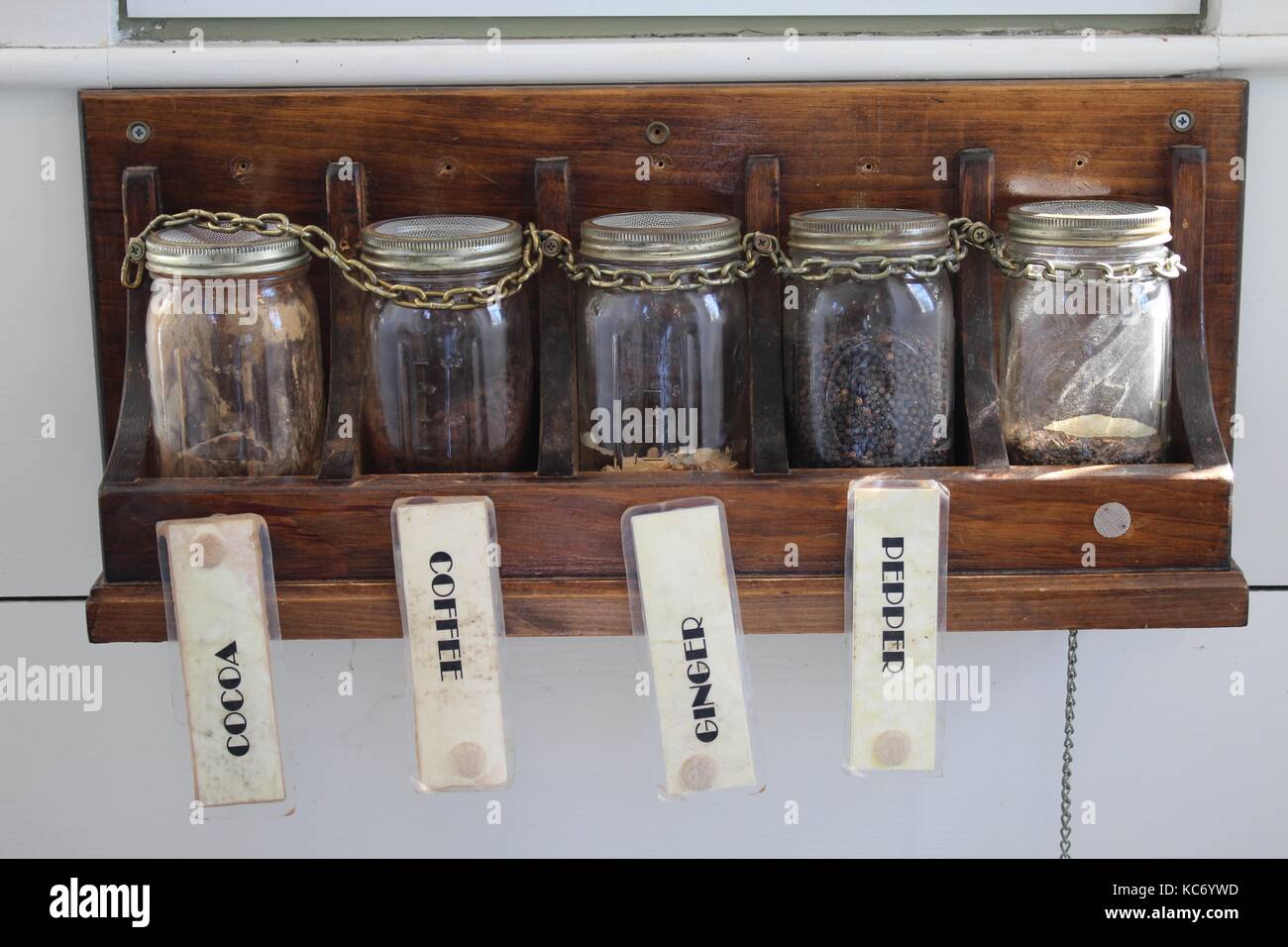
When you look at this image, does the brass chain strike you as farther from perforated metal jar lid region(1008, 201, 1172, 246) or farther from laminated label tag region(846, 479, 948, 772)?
laminated label tag region(846, 479, 948, 772)

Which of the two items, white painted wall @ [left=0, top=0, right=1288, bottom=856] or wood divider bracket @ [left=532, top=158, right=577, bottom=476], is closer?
wood divider bracket @ [left=532, top=158, right=577, bottom=476]

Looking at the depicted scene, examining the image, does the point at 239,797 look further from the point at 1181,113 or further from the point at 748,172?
the point at 1181,113

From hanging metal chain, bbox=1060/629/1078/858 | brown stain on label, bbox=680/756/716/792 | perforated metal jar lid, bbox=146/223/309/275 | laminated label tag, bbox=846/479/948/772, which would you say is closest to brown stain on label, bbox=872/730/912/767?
laminated label tag, bbox=846/479/948/772

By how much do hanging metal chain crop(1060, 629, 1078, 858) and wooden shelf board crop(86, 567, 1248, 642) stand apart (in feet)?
0.70

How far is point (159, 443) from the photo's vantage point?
88cm

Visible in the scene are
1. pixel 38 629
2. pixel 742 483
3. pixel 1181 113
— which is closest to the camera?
pixel 742 483

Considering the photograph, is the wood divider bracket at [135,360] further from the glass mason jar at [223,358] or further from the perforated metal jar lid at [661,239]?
the perforated metal jar lid at [661,239]

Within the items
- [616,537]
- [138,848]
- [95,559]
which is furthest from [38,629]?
[616,537]

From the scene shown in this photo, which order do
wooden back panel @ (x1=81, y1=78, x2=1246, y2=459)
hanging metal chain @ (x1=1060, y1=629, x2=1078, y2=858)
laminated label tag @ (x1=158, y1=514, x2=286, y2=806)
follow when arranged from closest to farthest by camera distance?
laminated label tag @ (x1=158, y1=514, x2=286, y2=806)
wooden back panel @ (x1=81, y1=78, x2=1246, y2=459)
hanging metal chain @ (x1=1060, y1=629, x2=1078, y2=858)

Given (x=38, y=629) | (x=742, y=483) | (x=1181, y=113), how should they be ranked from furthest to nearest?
(x=38, y=629) < (x=1181, y=113) < (x=742, y=483)

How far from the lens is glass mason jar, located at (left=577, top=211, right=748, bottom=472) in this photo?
0.87m

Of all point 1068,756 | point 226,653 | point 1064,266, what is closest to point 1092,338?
point 1064,266

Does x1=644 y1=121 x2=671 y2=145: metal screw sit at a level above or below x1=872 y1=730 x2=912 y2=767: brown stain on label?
above

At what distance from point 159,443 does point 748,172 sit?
0.44 metres
